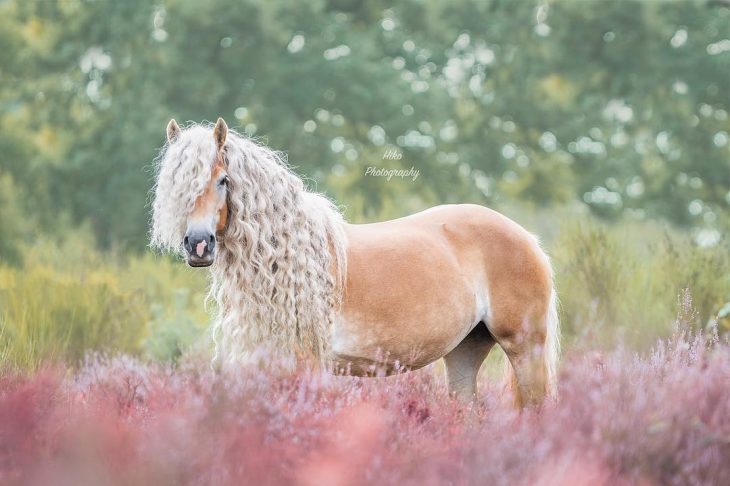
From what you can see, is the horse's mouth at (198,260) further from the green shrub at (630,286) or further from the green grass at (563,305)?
the green shrub at (630,286)

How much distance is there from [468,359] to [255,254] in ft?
5.58

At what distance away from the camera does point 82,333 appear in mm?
7457

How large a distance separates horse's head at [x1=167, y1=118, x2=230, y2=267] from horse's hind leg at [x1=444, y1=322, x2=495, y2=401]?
1820 mm

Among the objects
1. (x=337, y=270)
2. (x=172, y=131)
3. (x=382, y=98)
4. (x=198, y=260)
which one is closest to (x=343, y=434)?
(x=198, y=260)

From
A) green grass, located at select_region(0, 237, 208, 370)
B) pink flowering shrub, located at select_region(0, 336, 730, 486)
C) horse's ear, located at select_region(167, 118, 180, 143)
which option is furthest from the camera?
green grass, located at select_region(0, 237, 208, 370)

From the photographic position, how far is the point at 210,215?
430cm

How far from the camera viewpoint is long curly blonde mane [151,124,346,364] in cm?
443

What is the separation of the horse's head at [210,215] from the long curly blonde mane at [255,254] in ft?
0.14

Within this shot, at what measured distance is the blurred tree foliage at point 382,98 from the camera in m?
18.7

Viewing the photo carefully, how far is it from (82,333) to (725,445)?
208 inches

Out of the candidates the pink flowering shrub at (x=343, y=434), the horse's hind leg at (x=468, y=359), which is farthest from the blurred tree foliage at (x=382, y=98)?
the pink flowering shrub at (x=343, y=434)

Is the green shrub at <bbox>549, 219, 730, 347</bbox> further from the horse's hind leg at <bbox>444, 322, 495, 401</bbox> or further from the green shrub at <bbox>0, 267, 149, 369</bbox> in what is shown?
the green shrub at <bbox>0, 267, 149, 369</bbox>

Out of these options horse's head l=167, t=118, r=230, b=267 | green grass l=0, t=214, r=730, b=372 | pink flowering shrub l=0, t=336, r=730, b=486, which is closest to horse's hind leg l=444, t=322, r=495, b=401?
green grass l=0, t=214, r=730, b=372

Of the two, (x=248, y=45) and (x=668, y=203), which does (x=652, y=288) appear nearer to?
(x=248, y=45)
